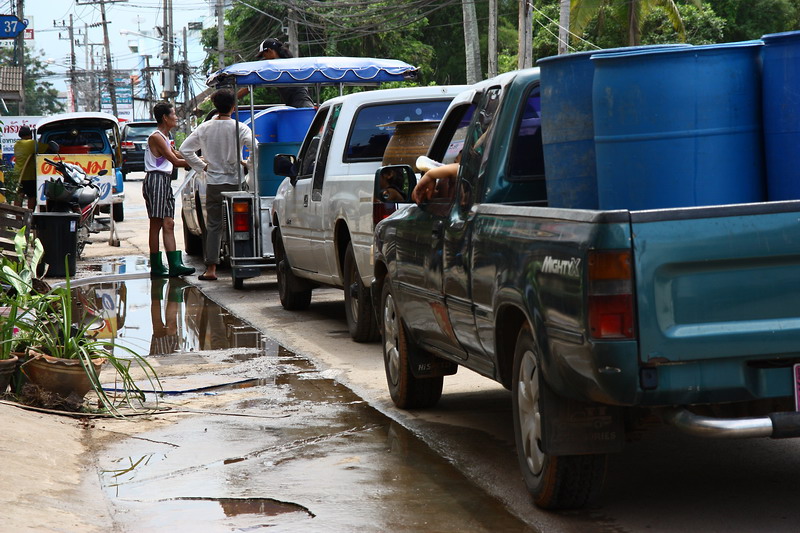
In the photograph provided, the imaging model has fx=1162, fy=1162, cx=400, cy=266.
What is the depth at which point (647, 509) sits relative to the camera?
15.8 feet

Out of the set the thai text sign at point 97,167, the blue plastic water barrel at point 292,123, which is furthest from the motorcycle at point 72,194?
the blue plastic water barrel at point 292,123

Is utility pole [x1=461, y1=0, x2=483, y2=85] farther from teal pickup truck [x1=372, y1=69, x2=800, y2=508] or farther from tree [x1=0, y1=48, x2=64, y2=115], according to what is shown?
tree [x1=0, y1=48, x2=64, y2=115]

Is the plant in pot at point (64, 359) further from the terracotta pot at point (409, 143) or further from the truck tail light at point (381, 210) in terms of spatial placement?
the terracotta pot at point (409, 143)

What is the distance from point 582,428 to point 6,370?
389 cm

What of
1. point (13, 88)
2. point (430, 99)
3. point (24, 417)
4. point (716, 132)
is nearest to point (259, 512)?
point (24, 417)

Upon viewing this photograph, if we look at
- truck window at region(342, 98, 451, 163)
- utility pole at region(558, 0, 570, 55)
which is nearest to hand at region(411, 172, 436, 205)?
truck window at region(342, 98, 451, 163)

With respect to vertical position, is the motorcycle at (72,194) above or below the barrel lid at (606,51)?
below

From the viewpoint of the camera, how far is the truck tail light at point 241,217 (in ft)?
43.2

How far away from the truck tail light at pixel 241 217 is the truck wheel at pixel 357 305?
3495 millimetres

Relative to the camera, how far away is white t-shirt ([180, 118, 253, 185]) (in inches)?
544

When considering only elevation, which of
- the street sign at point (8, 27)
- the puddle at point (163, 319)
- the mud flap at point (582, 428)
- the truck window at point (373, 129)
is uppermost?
the street sign at point (8, 27)

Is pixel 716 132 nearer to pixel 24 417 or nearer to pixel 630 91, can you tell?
pixel 630 91

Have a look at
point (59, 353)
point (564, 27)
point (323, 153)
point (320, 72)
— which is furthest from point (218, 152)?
point (564, 27)

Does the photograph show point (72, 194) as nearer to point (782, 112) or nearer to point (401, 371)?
point (401, 371)
